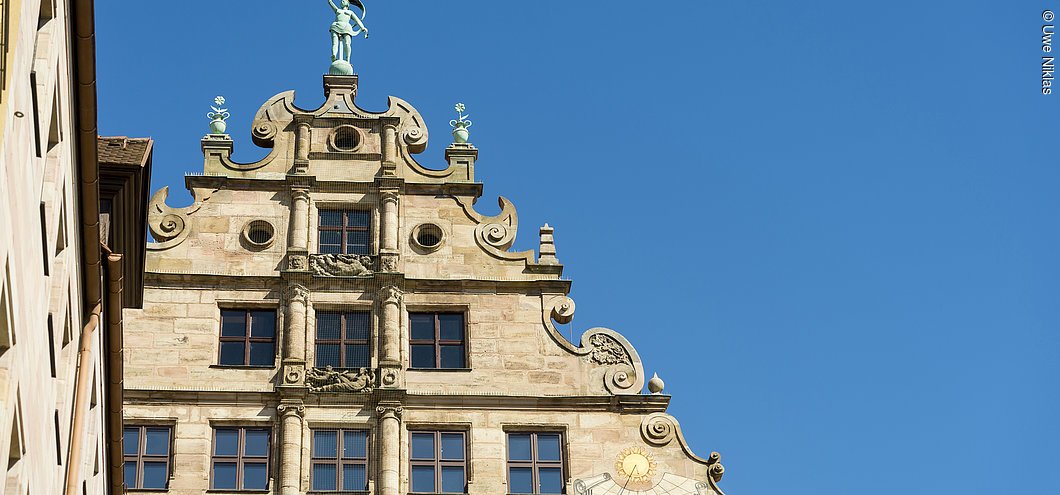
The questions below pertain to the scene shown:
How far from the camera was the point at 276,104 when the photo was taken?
32156 millimetres

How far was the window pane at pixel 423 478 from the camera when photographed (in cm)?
2811

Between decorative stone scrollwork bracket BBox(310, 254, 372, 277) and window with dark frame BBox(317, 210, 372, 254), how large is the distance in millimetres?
282

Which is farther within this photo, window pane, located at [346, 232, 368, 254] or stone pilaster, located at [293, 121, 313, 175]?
stone pilaster, located at [293, 121, 313, 175]

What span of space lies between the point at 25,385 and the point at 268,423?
440 inches

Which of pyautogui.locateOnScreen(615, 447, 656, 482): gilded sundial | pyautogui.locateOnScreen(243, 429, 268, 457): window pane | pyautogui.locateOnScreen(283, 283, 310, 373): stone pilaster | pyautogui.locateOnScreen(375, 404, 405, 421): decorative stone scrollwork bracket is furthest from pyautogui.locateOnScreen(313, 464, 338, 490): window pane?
pyautogui.locateOnScreen(615, 447, 656, 482): gilded sundial

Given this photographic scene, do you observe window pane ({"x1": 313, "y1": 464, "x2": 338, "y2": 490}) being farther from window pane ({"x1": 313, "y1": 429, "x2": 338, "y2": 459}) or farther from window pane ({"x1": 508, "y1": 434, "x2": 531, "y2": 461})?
window pane ({"x1": 508, "y1": 434, "x2": 531, "y2": 461})

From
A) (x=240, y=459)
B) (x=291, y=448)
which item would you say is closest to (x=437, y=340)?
(x=291, y=448)

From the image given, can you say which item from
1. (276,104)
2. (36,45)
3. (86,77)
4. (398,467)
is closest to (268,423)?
(398,467)

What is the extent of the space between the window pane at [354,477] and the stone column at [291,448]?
656mm

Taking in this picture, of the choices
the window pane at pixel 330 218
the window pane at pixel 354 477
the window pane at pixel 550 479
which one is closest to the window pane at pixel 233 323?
the window pane at pixel 330 218

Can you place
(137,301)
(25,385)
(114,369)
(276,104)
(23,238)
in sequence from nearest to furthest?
(23,238)
(25,385)
(114,369)
(137,301)
(276,104)

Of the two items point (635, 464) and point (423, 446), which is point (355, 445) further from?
point (635, 464)

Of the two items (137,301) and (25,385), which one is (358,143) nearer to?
(137,301)

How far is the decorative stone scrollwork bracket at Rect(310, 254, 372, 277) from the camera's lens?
29828 mm
